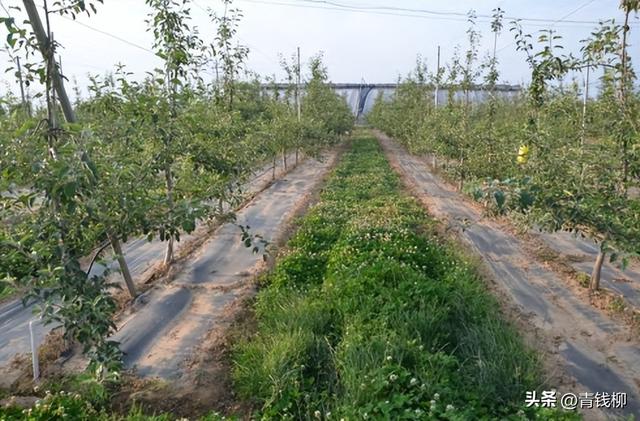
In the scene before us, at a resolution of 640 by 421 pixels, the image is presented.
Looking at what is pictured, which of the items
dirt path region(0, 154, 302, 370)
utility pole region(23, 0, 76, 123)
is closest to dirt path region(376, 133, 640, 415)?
utility pole region(23, 0, 76, 123)

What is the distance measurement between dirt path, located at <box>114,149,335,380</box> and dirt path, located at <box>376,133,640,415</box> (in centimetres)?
353

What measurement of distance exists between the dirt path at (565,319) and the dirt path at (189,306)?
353cm

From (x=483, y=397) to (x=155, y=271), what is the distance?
5946 millimetres

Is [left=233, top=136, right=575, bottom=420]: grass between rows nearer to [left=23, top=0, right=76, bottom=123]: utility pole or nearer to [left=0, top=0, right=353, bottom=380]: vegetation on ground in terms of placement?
[left=0, top=0, right=353, bottom=380]: vegetation on ground

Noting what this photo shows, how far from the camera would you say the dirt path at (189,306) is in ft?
18.2

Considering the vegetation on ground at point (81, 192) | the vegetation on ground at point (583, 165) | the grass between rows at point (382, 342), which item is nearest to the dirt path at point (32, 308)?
the vegetation on ground at point (81, 192)

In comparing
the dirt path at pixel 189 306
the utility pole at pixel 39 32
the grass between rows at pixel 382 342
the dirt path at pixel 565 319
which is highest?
the utility pole at pixel 39 32

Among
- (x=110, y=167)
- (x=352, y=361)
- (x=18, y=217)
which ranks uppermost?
(x=110, y=167)

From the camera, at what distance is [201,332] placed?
6.10m

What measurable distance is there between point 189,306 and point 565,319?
5113 millimetres

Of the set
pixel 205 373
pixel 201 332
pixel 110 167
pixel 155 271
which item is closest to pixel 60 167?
pixel 110 167

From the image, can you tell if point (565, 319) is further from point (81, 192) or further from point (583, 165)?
point (81, 192)

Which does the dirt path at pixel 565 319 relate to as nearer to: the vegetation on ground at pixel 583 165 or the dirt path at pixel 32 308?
the vegetation on ground at pixel 583 165

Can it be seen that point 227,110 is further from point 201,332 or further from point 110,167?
point 110,167
